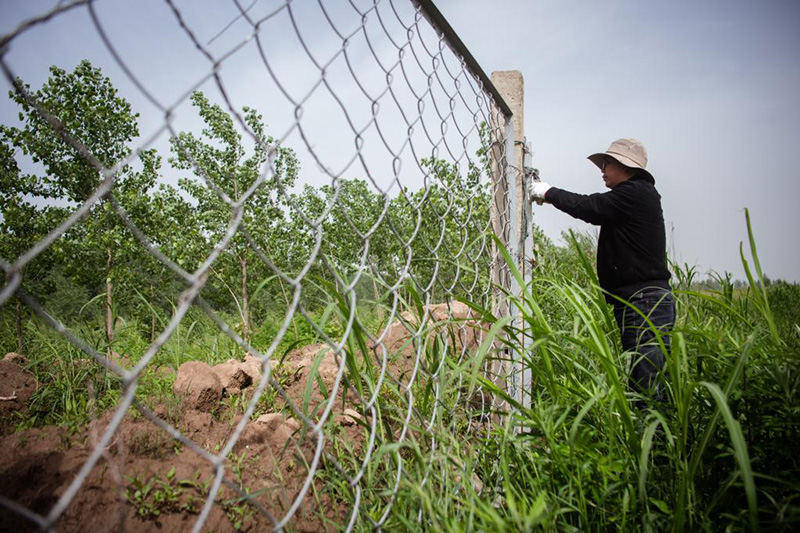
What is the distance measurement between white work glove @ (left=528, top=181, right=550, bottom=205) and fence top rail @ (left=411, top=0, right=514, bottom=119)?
0.50 m

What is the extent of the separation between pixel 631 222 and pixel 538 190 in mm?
682

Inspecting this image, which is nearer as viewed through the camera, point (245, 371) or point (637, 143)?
point (245, 371)

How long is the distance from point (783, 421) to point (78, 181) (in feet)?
27.4

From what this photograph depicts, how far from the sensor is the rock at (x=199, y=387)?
1706mm

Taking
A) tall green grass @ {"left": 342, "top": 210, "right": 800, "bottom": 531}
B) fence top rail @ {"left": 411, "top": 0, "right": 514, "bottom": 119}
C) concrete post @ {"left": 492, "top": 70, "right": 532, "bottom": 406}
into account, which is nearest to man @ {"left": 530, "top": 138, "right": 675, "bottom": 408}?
concrete post @ {"left": 492, "top": 70, "right": 532, "bottom": 406}

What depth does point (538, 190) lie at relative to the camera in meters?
2.56

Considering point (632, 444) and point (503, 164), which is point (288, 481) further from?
point (503, 164)

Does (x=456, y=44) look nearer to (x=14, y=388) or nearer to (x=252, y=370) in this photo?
(x=252, y=370)

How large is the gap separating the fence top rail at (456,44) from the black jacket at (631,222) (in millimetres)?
784

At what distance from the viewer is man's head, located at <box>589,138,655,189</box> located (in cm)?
281

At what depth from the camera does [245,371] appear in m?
1.96

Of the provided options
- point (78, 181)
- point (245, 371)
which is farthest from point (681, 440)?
point (78, 181)

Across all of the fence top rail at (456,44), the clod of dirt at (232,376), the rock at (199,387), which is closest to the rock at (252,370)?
the clod of dirt at (232,376)

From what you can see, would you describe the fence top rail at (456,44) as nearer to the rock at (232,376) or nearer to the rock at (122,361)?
the rock at (232,376)
